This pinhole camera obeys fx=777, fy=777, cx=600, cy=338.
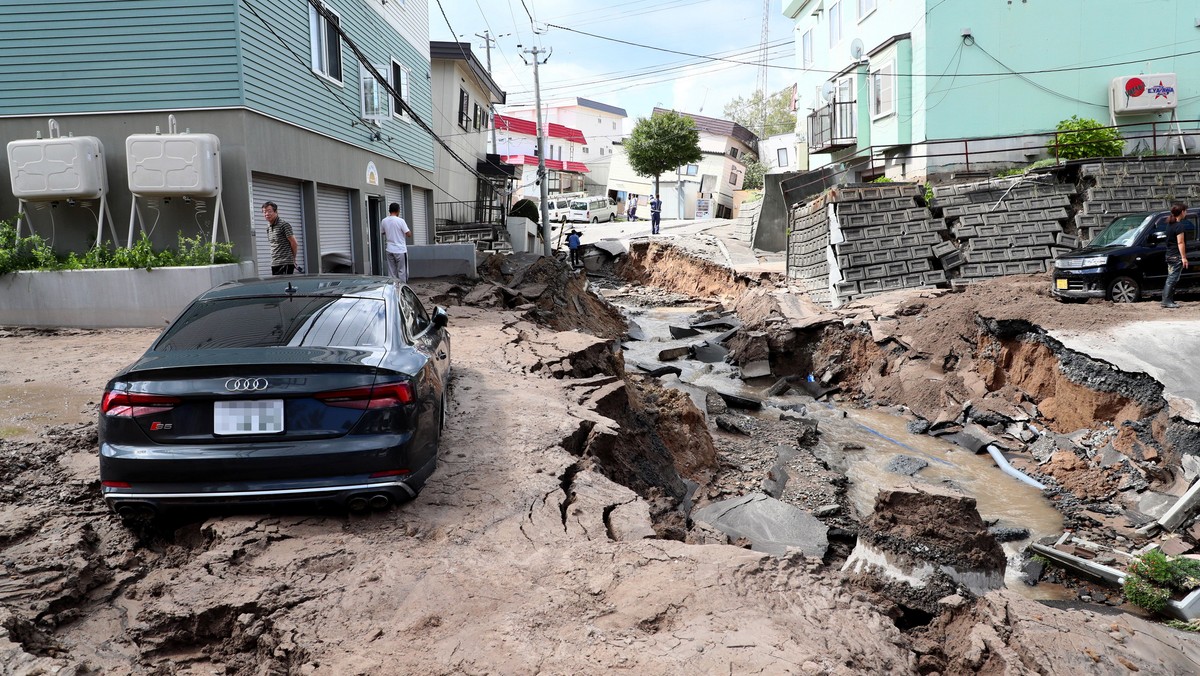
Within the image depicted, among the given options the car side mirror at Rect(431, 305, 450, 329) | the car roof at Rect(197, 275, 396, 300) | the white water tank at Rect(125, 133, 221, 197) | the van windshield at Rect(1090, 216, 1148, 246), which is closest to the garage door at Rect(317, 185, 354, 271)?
the white water tank at Rect(125, 133, 221, 197)

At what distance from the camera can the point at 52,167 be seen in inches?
431

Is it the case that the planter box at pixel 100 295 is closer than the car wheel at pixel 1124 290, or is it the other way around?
the planter box at pixel 100 295

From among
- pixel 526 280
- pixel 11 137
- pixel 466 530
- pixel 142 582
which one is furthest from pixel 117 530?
pixel 526 280

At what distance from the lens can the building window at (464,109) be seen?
3012 centimetres

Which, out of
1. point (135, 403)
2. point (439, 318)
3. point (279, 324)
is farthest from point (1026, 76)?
point (135, 403)

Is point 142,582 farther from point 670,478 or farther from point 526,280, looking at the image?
point 526,280

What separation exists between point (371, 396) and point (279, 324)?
37.0 inches

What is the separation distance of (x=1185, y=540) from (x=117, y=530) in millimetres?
9363

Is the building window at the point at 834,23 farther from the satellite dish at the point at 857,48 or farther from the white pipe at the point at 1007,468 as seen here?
the white pipe at the point at 1007,468

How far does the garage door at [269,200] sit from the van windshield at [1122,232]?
1430 centimetres

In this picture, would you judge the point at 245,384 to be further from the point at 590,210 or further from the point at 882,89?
the point at 590,210

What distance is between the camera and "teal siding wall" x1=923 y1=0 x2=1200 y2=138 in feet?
72.0

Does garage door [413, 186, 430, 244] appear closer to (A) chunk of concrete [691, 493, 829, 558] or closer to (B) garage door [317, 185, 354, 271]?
(B) garage door [317, 185, 354, 271]

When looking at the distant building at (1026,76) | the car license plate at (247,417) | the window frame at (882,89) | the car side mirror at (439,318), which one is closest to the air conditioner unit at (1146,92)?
the distant building at (1026,76)
